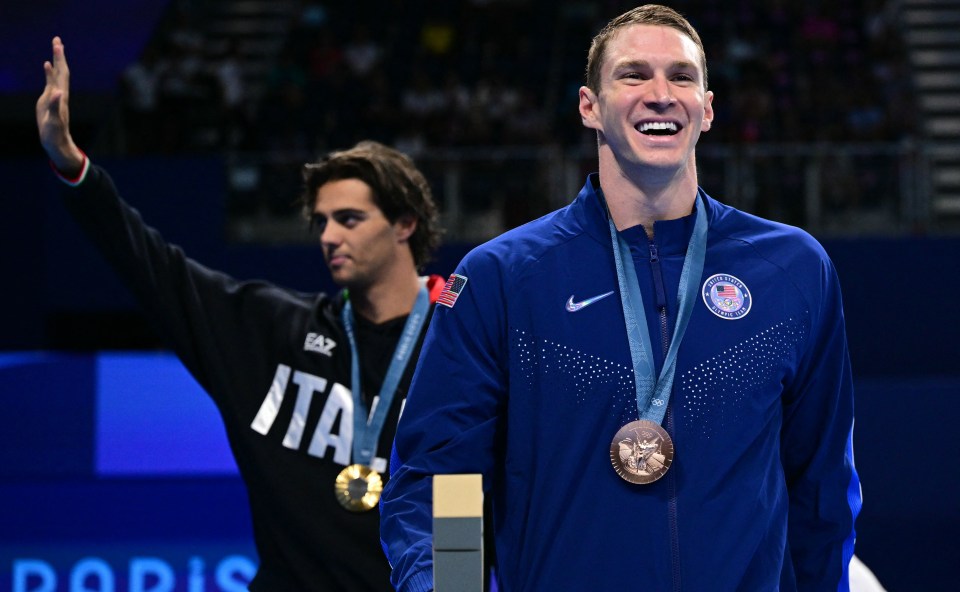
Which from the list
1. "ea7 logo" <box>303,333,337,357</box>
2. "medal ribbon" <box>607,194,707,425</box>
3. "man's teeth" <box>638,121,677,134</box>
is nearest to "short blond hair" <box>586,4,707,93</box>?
"man's teeth" <box>638,121,677,134</box>

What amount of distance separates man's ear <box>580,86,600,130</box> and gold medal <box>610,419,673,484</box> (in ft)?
1.97

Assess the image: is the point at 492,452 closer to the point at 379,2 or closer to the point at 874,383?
the point at 874,383

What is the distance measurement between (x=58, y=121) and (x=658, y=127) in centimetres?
191

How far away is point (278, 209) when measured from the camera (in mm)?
8773

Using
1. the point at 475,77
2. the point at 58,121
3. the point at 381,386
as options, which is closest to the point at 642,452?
the point at 381,386

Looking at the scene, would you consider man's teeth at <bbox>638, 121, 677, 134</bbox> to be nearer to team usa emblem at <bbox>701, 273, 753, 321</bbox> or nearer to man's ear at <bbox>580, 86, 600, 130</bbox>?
man's ear at <bbox>580, 86, 600, 130</bbox>

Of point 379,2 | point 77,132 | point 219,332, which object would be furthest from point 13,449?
point 379,2

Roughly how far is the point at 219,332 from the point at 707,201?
175 cm

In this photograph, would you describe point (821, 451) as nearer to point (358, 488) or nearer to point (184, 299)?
point (358, 488)

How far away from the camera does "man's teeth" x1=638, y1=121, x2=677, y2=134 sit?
2.31 meters

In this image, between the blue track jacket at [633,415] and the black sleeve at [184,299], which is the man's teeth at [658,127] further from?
the black sleeve at [184,299]

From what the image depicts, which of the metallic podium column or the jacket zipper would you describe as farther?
the jacket zipper

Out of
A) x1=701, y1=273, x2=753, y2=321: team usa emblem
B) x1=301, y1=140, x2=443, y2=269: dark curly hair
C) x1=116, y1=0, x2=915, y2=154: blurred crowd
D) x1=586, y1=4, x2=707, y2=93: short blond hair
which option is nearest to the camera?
x1=701, y1=273, x2=753, y2=321: team usa emblem

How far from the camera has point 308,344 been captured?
12.1ft
